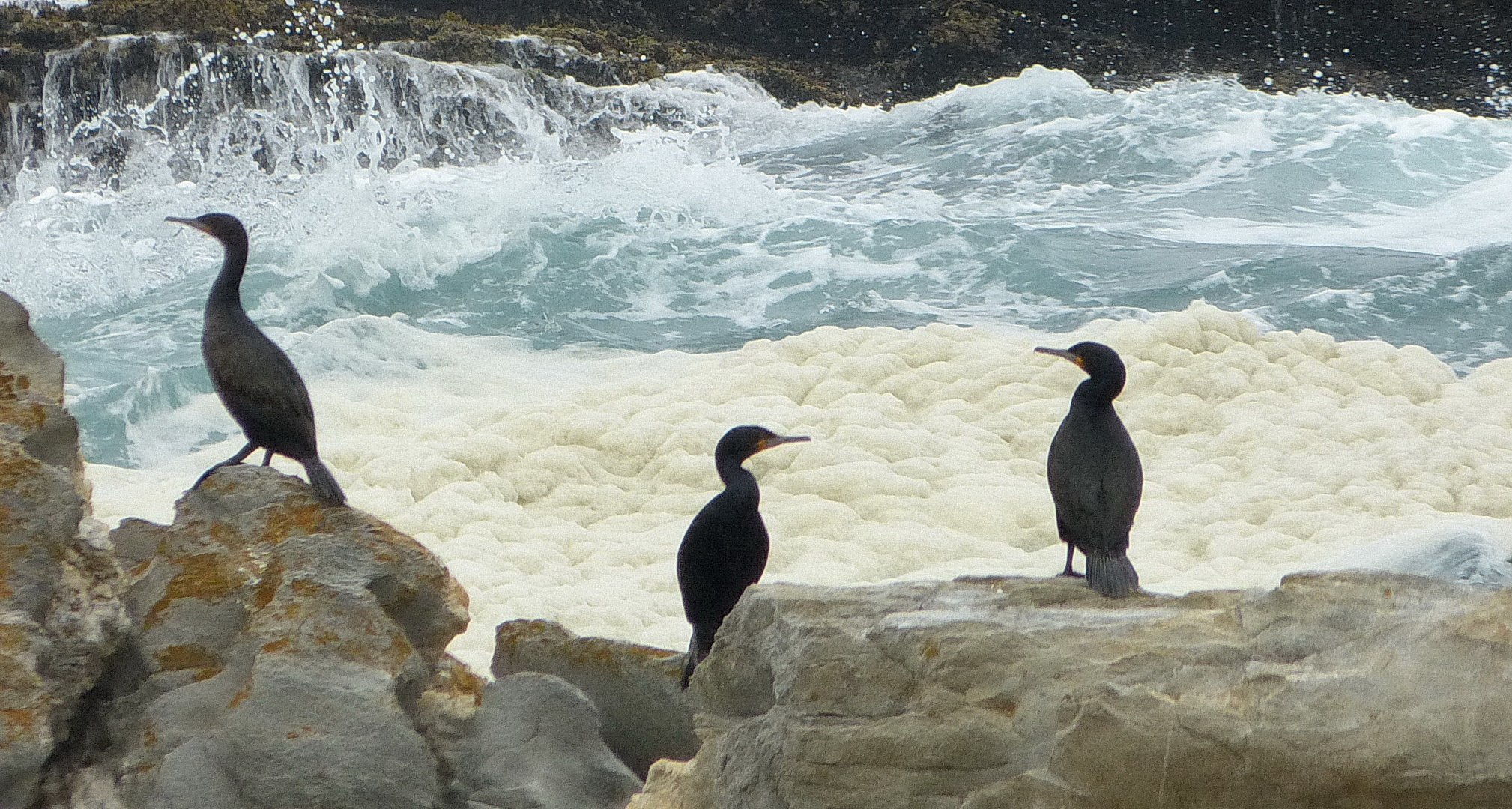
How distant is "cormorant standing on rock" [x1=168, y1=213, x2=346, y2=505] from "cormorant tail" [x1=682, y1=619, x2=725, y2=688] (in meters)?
0.96

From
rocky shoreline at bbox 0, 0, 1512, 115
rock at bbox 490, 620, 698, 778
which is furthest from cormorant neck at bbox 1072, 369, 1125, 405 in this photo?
rocky shoreline at bbox 0, 0, 1512, 115

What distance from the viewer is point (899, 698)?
7.41 ft

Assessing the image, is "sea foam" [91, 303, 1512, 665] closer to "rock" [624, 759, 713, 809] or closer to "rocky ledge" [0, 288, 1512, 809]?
"rocky ledge" [0, 288, 1512, 809]

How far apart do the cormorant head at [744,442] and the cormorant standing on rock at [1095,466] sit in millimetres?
756

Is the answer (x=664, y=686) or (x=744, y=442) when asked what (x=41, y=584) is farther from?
(x=744, y=442)

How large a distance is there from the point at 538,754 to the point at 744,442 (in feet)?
3.56

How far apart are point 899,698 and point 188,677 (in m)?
1.68

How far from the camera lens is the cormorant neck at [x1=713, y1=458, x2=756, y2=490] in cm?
370

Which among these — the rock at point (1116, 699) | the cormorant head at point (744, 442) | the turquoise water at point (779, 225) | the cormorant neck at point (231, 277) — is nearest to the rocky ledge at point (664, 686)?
the rock at point (1116, 699)

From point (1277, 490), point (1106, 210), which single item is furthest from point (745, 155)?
point (1277, 490)

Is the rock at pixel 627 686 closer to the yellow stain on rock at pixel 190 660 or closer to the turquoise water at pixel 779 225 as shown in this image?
the yellow stain on rock at pixel 190 660

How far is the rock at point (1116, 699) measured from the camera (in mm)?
1862

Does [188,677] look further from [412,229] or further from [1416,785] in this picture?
[412,229]

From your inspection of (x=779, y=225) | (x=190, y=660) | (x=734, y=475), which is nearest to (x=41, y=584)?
(x=190, y=660)
